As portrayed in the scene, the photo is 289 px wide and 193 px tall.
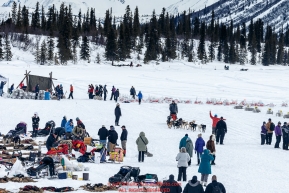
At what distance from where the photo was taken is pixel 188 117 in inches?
1166

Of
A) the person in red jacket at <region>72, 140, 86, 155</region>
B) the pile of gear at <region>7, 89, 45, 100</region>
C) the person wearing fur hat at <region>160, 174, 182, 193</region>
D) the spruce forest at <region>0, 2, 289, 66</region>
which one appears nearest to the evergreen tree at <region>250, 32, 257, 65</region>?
the spruce forest at <region>0, 2, 289, 66</region>

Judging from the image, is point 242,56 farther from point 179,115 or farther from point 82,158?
point 82,158

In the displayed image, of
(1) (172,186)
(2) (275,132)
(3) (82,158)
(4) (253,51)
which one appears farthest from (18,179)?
(4) (253,51)

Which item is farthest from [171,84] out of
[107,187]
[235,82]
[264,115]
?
[107,187]

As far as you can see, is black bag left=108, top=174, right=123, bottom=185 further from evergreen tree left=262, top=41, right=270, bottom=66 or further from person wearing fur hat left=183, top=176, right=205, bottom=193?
evergreen tree left=262, top=41, right=270, bottom=66

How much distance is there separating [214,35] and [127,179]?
321ft

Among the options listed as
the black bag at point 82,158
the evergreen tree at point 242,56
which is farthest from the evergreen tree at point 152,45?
the black bag at point 82,158

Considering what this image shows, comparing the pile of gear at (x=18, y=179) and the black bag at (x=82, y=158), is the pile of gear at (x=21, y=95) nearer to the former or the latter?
the black bag at (x=82, y=158)

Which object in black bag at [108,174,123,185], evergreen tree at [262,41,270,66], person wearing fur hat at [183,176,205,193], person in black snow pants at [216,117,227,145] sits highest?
evergreen tree at [262,41,270,66]

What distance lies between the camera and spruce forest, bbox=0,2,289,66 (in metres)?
78.8

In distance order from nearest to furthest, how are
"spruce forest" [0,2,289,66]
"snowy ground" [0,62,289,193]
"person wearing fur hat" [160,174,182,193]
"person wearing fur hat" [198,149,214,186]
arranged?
1. "person wearing fur hat" [160,174,182,193]
2. "person wearing fur hat" [198,149,214,186]
3. "snowy ground" [0,62,289,193]
4. "spruce forest" [0,2,289,66]

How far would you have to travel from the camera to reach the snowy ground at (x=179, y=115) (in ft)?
48.3

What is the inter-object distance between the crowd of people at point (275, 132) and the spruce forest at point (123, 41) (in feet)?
176

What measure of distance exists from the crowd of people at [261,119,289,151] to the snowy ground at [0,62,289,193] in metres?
0.55
